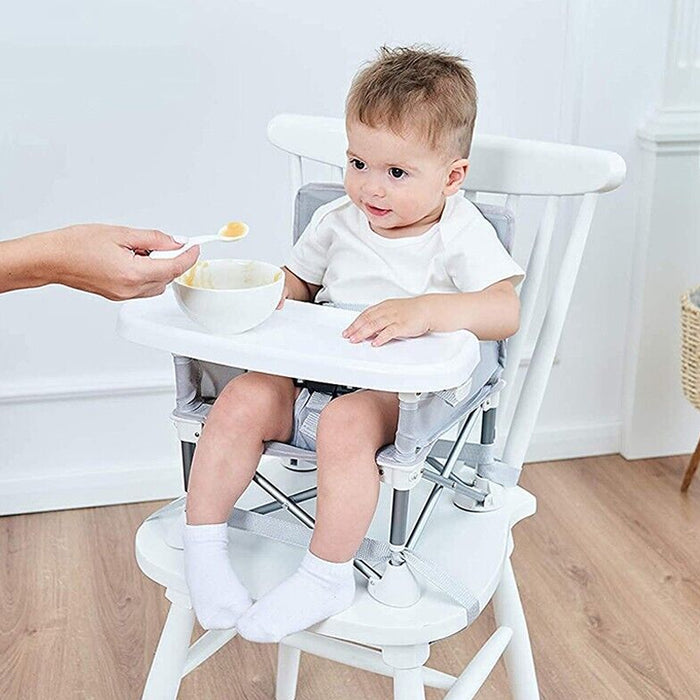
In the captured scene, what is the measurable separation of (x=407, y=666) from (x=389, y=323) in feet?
1.20

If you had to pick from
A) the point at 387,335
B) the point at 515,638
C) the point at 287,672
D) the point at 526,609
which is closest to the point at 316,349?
the point at 387,335

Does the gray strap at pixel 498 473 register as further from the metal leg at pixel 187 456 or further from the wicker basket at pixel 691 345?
the wicker basket at pixel 691 345

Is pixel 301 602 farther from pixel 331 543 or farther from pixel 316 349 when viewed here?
pixel 316 349

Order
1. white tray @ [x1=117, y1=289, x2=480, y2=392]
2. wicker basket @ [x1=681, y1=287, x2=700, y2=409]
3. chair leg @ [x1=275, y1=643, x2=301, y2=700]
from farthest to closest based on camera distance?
wicker basket @ [x1=681, y1=287, x2=700, y2=409], chair leg @ [x1=275, y1=643, x2=301, y2=700], white tray @ [x1=117, y1=289, x2=480, y2=392]

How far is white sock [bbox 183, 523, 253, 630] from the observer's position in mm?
1163

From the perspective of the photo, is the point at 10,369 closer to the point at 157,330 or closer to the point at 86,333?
the point at 86,333

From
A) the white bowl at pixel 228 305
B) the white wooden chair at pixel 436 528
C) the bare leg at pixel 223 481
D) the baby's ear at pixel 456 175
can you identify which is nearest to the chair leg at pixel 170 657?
the white wooden chair at pixel 436 528

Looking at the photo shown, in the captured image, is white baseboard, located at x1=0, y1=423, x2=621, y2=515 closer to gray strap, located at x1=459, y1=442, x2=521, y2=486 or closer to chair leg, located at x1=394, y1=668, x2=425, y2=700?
gray strap, located at x1=459, y1=442, x2=521, y2=486

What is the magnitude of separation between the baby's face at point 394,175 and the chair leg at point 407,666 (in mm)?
487

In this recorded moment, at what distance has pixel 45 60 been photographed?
1.99m

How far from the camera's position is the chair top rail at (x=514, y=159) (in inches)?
52.7

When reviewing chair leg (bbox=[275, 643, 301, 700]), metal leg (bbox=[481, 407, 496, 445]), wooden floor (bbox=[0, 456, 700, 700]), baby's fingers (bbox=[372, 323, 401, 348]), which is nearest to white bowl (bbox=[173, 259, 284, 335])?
baby's fingers (bbox=[372, 323, 401, 348])

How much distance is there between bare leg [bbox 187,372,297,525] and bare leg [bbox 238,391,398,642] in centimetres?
9

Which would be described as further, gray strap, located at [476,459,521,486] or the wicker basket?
the wicker basket
